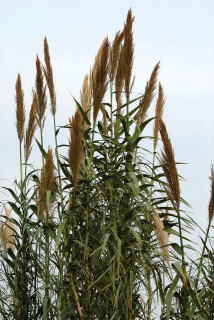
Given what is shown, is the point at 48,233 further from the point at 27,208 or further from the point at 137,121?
the point at 137,121

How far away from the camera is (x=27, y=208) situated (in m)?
3.74

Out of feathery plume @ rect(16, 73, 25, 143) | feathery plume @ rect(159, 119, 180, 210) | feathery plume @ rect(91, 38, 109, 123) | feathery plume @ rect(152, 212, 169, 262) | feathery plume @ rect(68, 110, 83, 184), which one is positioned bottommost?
feathery plume @ rect(152, 212, 169, 262)

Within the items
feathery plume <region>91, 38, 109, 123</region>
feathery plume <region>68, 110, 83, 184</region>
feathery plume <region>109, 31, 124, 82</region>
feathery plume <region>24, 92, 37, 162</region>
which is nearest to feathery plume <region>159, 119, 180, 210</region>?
feathery plume <region>68, 110, 83, 184</region>

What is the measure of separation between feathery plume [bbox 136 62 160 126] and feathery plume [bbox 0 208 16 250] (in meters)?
0.99

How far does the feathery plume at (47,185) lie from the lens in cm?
334

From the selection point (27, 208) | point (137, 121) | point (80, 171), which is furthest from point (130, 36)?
point (27, 208)

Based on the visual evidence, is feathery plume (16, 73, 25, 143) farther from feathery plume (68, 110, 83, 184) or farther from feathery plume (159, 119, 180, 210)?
feathery plume (159, 119, 180, 210)

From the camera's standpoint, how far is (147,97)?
11.9 feet

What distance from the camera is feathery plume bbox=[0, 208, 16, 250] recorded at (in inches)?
152

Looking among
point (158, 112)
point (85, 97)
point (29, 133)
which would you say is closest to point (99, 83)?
point (85, 97)

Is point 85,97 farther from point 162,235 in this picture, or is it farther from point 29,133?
point 162,235

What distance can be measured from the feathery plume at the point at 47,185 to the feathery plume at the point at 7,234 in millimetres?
423

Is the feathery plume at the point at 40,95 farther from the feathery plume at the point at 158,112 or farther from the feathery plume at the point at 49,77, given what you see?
the feathery plume at the point at 158,112

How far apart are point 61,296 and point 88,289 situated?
0.48 ft
